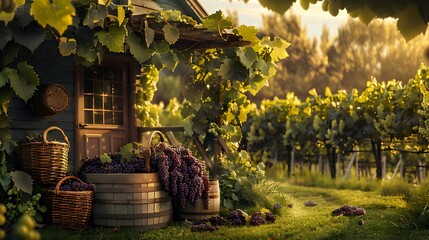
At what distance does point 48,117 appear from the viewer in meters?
8.69

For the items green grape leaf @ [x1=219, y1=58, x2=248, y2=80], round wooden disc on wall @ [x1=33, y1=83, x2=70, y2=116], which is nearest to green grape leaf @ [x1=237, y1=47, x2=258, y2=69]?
green grape leaf @ [x1=219, y1=58, x2=248, y2=80]

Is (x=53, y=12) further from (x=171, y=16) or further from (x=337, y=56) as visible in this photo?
(x=337, y=56)

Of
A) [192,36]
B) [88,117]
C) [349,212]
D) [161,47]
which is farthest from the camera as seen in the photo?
[88,117]

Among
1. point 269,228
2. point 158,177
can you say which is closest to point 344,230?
point 269,228

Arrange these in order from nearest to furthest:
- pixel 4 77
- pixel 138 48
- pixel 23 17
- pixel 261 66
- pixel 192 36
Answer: pixel 23 17 < pixel 4 77 < pixel 138 48 < pixel 192 36 < pixel 261 66

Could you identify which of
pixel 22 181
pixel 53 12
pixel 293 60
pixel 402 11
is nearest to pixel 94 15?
pixel 22 181

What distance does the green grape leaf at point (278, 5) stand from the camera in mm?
3803

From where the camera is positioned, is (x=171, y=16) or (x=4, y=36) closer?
(x=4, y=36)

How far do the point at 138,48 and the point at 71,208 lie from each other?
2082mm

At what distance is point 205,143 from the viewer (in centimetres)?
1005

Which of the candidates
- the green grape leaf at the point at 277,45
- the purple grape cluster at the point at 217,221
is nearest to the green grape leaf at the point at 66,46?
the purple grape cluster at the point at 217,221

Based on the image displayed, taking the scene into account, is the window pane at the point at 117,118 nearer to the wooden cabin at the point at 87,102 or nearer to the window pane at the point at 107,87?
the wooden cabin at the point at 87,102

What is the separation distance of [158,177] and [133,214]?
58 centimetres

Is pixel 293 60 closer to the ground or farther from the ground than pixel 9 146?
farther from the ground
